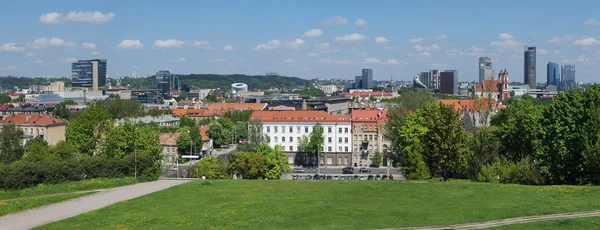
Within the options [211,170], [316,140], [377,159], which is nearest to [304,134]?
[316,140]

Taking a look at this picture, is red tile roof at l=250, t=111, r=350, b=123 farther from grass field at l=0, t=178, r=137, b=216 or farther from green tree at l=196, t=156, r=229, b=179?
grass field at l=0, t=178, r=137, b=216

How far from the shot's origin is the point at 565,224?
87.4ft

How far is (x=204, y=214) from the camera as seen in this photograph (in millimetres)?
31391

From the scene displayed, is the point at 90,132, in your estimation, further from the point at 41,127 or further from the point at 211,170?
the point at 41,127

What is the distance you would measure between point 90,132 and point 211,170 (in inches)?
645

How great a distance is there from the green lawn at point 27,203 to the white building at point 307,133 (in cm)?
5466

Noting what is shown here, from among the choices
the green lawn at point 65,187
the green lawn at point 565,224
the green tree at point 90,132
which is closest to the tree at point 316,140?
the green tree at point 90,132

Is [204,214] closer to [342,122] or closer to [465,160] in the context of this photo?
[465,160]

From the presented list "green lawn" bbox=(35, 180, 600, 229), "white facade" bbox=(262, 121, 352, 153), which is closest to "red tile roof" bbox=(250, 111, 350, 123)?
"white facade" bbox=(262, 121, 352, 153)

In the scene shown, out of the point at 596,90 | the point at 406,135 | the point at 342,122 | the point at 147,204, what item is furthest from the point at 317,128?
the point at 147,204

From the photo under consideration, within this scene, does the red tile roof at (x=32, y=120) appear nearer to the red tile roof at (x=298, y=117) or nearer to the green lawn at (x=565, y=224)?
the red tile roof at (x=298, y=117)

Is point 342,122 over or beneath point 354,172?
over

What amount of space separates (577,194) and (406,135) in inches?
1108

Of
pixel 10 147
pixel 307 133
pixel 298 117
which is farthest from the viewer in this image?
pixel 298 117
